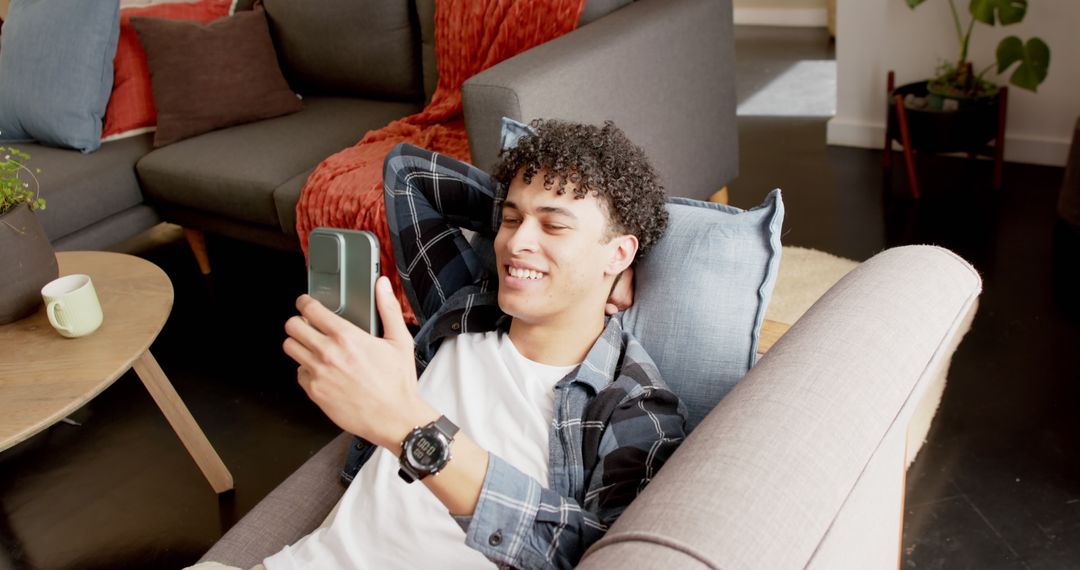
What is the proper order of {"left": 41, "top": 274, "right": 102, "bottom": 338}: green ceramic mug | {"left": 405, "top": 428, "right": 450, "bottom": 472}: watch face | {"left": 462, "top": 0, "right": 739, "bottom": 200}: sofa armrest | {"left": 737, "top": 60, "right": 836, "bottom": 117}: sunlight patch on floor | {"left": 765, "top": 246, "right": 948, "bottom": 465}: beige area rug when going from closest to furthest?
1. {"left": 405, "top": 428, "right": 450, "bottom": 472}: watch face
2. {"left": 41, "top": 274, "right": 102, "bottom": 338}: green ceramic mug
3. {"left": 462, "top": 0, "right": 739, "bottom": 200}: sofa armrest
4. {"left": 765, "top": 246, "right": 948, "bottom": 465}: beige area rug
5. {"left": 737, "top": 60, "right": 836, "bottom": 117}: sunlight patch on floor

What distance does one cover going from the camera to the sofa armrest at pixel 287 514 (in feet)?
4.11

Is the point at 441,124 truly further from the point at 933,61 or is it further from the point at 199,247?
the point at 933,61

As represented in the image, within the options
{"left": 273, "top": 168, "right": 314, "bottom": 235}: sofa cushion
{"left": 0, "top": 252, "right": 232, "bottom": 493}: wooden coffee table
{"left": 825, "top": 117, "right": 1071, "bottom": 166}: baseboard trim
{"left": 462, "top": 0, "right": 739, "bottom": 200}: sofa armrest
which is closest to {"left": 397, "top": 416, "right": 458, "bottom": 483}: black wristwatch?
{"left": 0, "top": 252, "right": 232, "bottom": 493}: wooden coffee table

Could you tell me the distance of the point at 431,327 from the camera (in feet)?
4.47

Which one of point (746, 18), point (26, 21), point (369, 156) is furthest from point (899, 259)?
point (746, 18)

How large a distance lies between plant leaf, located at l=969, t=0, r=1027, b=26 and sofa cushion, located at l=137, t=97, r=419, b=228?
1.75m

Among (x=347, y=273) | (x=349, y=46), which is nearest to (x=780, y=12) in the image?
(x=349, y=46)

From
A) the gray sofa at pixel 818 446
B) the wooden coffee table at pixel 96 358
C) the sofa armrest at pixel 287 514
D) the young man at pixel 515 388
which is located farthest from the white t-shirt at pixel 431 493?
the wooden coffee table at pixel 96 358

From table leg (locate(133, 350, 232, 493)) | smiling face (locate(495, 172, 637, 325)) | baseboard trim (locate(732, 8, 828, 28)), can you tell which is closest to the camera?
smiling face (locate(495, 172, 637, 325))

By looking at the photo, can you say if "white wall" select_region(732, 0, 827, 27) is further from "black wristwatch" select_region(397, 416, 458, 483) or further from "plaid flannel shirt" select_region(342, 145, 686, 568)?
"black wristwatch" select_region(397, 416, 458, 483)

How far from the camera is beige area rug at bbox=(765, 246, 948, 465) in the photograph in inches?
89.0

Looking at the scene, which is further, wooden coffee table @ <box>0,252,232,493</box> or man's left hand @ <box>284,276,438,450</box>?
wooden coffee table @ <box>0,252,232,493</box>

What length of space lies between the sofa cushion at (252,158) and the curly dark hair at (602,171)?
143 centimetres

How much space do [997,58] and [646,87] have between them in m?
1.25
